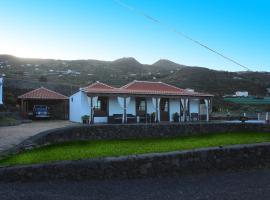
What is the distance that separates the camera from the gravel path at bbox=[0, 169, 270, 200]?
791 centimetres

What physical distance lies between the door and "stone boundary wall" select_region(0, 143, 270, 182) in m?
18.6

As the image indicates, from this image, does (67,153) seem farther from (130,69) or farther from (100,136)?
(130,69)

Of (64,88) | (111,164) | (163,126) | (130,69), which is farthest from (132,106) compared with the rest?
(130,69)

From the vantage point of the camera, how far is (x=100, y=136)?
56.6 ft

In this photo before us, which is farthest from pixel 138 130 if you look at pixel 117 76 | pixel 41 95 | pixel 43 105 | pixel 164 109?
pixel 117 76

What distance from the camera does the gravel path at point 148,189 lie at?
311 inches

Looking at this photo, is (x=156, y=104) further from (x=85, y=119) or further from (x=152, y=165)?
(x=152, y=165)

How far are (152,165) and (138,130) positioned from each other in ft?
25.4

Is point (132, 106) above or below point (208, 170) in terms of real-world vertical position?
above

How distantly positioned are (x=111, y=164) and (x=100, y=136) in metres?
7.52

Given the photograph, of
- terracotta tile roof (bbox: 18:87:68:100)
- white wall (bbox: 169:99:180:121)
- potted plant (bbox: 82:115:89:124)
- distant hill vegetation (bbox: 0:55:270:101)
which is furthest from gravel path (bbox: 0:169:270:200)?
distant hill vegetation (bbox: 0:55:270:101)

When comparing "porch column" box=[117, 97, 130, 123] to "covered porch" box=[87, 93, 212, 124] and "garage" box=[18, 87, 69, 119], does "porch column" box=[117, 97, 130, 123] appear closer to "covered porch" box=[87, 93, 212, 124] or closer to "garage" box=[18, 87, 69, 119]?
"covered porch" box=[87, 93, 212, 124]

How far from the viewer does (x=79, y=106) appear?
28.4 meters

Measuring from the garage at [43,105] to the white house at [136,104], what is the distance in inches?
83.8
